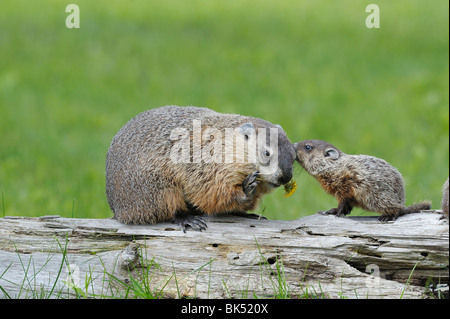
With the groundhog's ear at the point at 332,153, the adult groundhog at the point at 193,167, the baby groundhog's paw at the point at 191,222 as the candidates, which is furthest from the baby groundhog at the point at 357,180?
the baby groundhog's paw at the point at 191,222

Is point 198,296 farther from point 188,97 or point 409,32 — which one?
point 409,32

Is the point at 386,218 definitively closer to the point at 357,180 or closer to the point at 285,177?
the point at 357,180

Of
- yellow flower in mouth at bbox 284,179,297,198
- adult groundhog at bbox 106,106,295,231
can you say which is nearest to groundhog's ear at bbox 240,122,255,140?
adult groundhog at bbox 106,106,295,231

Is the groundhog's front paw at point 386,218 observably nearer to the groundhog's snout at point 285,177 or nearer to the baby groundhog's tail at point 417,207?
the baby groundhog's tail at point 417,207

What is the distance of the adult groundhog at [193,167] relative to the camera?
21.9 ft

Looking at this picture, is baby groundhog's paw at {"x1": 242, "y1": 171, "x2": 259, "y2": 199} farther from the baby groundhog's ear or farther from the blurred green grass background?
the blurred green grass background

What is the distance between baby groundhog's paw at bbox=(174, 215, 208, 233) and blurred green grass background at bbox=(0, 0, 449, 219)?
3510mm

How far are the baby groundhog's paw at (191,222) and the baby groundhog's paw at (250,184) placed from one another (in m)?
0.55

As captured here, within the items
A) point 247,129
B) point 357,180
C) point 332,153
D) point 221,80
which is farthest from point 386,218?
point 221,80

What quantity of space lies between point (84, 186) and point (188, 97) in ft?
20.2

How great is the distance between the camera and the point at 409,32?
2405cm

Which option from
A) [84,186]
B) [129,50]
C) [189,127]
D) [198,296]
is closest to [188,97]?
[129,50]
